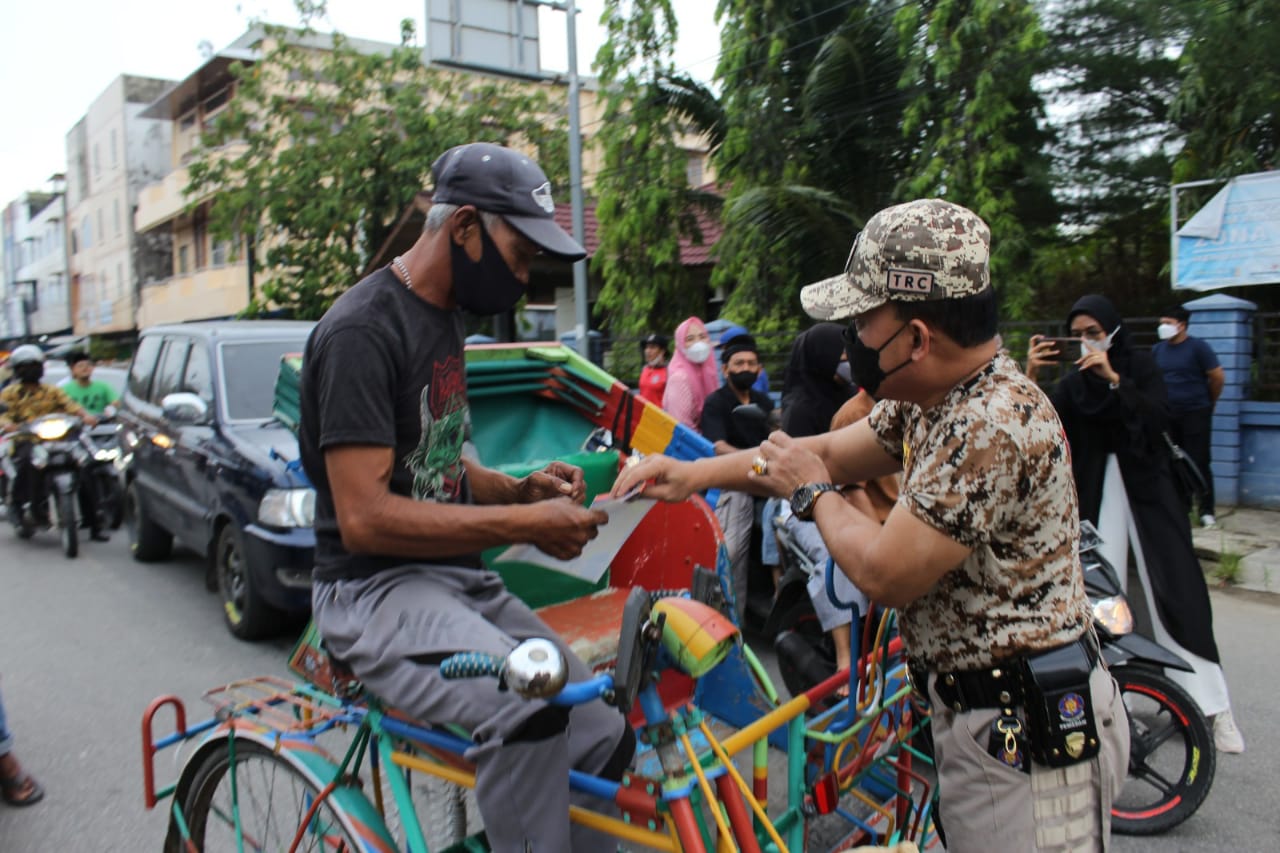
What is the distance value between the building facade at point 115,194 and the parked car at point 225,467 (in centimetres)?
2907

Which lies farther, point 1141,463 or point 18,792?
point 1141,463

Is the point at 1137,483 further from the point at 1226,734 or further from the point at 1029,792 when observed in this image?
the point at 1029,792

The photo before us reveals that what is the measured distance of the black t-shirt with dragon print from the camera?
1.93m

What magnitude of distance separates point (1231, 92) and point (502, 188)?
31.4 feet

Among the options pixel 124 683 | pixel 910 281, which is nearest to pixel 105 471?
pixel 124 683

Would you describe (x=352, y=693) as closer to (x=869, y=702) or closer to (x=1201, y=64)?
(x=869, y=702)

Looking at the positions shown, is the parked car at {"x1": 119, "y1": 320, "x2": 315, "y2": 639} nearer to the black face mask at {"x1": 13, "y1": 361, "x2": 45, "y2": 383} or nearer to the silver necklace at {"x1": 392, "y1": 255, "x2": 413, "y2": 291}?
the black face mask at {"x1": 13, "y1": 361, "x2": 45, "y2": 383}

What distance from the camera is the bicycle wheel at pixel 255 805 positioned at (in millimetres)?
2230

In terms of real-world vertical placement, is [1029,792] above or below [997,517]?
below

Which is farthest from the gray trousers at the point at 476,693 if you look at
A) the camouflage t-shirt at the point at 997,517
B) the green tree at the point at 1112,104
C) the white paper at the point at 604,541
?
the green tree at the point at 1112,104

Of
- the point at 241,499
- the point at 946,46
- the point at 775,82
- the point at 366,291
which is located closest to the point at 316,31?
the point at 775,82

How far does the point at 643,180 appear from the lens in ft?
46.1

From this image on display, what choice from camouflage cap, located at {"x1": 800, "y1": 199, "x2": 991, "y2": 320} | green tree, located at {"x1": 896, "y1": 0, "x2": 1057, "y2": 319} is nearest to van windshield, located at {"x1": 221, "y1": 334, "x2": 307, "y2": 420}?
camouflage cap, located at {"x1": 800, "y1": 199, "x2": 991, "y2": 320}

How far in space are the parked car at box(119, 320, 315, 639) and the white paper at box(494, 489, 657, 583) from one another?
8.97 feet
